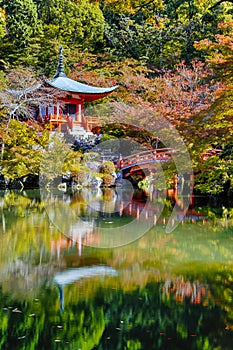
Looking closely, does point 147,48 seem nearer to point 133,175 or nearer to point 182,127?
point 133,175

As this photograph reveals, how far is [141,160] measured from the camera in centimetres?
1741

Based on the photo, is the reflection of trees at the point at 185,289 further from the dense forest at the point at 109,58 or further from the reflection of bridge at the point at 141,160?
the reflection of bridge at the point at 141,160

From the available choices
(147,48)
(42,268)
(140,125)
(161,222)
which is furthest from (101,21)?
(42,268)

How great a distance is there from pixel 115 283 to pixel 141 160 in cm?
1206

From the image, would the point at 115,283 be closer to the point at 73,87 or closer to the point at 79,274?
the point at 79,274

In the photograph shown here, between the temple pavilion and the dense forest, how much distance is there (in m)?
0.92

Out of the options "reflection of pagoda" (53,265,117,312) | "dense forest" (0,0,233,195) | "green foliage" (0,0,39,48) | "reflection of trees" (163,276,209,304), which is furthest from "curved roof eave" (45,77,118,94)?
"reflection of trees" (163,276,209,304)

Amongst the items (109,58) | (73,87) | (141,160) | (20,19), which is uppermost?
(20,19)

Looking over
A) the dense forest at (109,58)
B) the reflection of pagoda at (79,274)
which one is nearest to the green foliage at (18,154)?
A: the dense forest at (109,58)

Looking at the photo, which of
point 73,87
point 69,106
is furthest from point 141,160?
point 69,106

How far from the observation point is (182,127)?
37.7 ft

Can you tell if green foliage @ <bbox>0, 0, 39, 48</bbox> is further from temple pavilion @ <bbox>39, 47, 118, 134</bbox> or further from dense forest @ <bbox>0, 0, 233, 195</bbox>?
temple pavilion @ <bbox>39, 47, 118, 134</bbox>

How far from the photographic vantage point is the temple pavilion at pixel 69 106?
63.5ft

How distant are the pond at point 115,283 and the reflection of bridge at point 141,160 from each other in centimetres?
670
